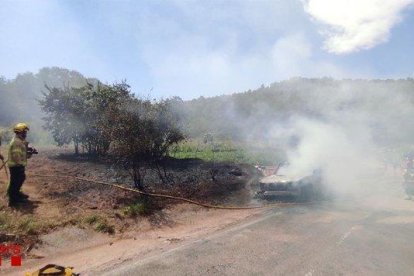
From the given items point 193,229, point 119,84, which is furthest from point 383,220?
point 119,84

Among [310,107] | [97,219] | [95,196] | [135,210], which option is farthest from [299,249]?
[310,107]

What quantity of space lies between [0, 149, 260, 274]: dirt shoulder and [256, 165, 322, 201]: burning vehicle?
0.83 meters

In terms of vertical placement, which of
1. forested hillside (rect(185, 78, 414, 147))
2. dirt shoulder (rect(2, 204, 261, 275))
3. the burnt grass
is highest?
forested hillside (rect(185, 78, 414, 147))

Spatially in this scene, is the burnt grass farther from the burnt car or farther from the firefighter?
the burnt car

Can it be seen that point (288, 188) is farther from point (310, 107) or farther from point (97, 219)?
point (310, 107)

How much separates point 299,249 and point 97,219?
4.98m

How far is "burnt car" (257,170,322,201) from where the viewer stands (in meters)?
13.5

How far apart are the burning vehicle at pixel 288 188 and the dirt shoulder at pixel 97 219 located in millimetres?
828

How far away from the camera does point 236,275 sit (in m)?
6.51

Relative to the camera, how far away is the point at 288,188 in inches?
531

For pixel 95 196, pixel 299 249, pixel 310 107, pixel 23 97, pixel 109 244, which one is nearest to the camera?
pixel 299 249

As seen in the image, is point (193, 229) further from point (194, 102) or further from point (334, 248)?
point (194, 102)

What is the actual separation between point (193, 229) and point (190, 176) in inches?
257

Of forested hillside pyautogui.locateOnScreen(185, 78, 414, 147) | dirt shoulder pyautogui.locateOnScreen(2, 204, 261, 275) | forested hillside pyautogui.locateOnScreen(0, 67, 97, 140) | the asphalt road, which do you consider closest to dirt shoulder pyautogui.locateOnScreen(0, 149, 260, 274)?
dirt shoulder pyautogui.locateOnScreen(2, 204, 261, 275)
